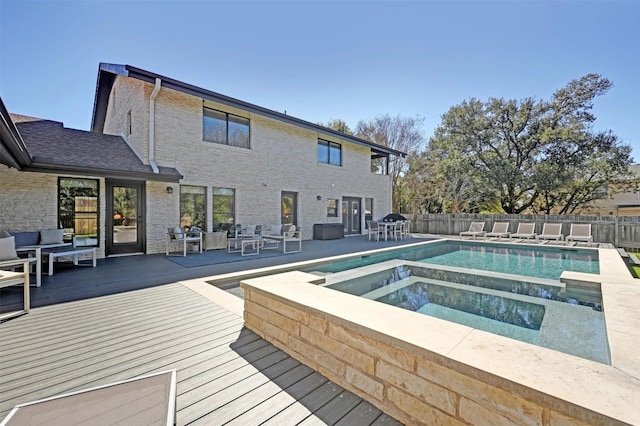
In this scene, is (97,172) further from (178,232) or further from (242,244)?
(242,244)

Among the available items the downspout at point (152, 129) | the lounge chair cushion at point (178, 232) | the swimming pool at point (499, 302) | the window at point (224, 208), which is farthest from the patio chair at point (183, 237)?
the swimming pool at point (499, 302)

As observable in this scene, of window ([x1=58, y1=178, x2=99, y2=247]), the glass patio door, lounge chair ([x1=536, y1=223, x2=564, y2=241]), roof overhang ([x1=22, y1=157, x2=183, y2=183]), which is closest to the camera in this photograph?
roof overhang ([x1=22, y1=157, x2=183, y2=183])

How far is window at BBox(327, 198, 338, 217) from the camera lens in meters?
14.4

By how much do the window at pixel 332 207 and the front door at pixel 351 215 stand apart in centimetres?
59

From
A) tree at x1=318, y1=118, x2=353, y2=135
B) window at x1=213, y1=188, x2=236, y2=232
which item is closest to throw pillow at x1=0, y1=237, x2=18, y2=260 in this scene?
window at x1=213, y1=188, x2=236, y2=232

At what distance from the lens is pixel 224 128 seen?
421 inches

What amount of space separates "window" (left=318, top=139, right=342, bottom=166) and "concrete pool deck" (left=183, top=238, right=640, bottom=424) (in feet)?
38.7

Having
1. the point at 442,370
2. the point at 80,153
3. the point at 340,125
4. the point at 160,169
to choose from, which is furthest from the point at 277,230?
the point at 340,125

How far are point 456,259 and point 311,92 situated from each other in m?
12.3


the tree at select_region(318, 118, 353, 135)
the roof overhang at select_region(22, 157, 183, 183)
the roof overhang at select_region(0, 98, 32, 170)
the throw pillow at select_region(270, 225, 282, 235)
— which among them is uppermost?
the tree at select_region(318, 118, 353, 135)

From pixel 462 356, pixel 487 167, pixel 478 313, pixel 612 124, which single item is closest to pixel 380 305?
pixel 462 356

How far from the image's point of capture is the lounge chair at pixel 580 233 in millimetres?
11582

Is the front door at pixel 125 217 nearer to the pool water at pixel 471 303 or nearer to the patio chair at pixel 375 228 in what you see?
the pool water at pixel 471 303

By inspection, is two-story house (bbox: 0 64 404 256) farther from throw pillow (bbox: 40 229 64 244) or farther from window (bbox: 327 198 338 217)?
throw pillow (bbox: 40 229 64 244)
